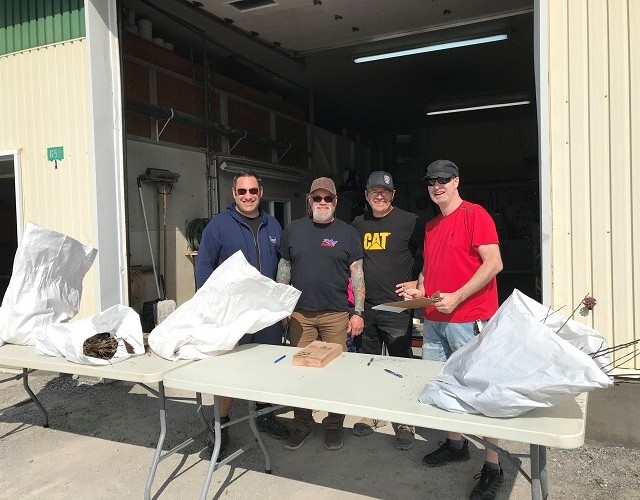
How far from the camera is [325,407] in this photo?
1.96 metres

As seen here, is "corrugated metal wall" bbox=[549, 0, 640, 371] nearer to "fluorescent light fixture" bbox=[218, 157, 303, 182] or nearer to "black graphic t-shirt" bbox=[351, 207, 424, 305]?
"black graphic t-shirt" bbox=[351, 207, 424, 305]

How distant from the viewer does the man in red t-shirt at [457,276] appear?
2.62 metres

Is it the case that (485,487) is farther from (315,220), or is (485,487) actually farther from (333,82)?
(333,82)

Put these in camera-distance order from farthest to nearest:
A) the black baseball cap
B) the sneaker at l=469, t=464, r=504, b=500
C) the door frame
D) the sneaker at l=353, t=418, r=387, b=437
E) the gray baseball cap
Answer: the door frame, the sneaker at l=353, t=418, r=387, b=437, the black baseball cap, the gray baseball cap, the sneaker at l=469, t=464, r=504, b=500

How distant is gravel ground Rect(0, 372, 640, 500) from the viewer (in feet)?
8.95

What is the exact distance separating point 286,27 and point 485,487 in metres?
4.93

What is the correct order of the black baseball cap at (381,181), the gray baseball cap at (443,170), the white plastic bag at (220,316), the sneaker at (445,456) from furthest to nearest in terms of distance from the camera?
the black baseball cap at (381,181)
the sneaker at (445,456)
the gray baseball cap at (443,170)
the white plastic bag at (220,316)

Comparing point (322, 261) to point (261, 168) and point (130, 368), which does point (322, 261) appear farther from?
point (261, 168)

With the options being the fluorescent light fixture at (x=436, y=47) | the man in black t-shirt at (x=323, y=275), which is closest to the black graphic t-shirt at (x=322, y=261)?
the man in black t-shirt at (x=323, y=275)

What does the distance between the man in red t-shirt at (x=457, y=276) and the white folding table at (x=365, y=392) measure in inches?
14.3

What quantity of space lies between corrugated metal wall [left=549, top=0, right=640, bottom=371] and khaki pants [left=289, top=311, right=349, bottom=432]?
4.77ft

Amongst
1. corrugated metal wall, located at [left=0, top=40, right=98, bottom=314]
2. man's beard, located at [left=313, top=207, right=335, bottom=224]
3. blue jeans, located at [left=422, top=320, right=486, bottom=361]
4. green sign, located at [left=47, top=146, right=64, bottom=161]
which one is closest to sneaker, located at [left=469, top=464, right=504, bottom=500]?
blue jeans, located at [left=422, top=320, right=486, bottom=361]

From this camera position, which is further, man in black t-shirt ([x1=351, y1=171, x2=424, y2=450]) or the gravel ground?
man in black t-shirt ([x1=351, y1=171, x2=424, y2=450])

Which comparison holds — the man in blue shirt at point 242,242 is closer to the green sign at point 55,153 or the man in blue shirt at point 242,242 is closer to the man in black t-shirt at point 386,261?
the man in black t-shirt at point 386,261
